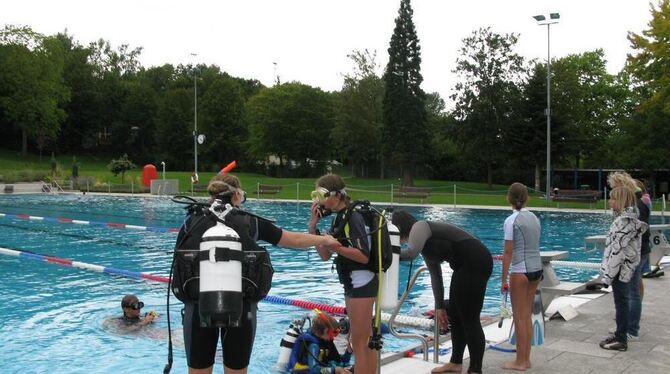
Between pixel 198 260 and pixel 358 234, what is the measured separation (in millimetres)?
1242

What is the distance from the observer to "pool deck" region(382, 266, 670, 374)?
5.27m

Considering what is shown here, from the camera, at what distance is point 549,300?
7.14 metres

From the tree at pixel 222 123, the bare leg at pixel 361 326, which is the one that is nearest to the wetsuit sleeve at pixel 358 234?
the bare leg at pixel 361 326

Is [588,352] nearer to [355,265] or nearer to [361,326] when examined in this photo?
[361,326]

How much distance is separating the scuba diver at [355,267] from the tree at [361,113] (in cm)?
5735

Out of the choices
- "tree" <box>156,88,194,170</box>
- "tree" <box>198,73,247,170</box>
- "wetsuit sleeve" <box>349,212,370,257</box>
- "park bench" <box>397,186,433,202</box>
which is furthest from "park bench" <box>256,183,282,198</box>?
"tree" <box>156,88,194,170</box>

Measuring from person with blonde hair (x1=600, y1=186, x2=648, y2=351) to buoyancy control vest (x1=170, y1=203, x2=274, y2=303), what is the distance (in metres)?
3.96

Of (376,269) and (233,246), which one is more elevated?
(233,246)

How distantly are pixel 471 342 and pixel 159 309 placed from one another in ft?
20.6

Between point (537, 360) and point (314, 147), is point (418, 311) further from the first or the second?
point (314, 147)

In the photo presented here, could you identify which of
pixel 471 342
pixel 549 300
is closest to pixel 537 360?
pixel 471 342

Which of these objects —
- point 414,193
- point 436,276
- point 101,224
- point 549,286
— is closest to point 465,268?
point 436,276

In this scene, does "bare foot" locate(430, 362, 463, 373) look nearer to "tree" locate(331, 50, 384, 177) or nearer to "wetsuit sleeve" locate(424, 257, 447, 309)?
"wetsuit sleeve" locate(424, 257, 447, 309)

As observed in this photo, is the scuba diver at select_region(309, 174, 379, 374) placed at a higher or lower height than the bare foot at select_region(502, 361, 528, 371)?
higher
